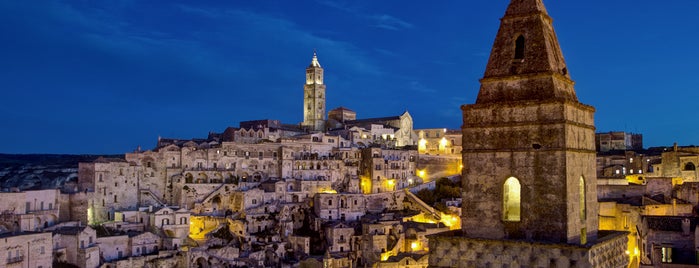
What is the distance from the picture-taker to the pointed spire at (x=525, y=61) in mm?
13977

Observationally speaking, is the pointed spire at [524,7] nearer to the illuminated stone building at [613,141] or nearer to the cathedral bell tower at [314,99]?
the illuminated stone building at [613,141]

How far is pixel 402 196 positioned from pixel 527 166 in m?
52.2

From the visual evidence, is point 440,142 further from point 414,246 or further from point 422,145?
point 414,246

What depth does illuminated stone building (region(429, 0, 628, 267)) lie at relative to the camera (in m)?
13.4

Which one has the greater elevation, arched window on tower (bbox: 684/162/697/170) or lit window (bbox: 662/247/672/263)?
arched window on tower (bbox: 684/162/697/170)

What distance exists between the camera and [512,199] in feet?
47.9

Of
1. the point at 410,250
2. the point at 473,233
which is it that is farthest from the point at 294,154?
the point at 473,233

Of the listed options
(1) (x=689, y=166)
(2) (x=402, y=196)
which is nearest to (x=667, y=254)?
(1) (x=689, y=166)

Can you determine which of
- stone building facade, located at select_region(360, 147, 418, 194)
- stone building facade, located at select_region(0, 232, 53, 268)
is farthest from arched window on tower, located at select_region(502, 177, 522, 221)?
stone building facade, located at select_region(360, 147, 418, 194)

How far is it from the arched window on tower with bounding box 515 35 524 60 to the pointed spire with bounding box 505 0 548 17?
608 millimetres

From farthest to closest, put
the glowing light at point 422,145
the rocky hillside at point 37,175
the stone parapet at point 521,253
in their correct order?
the glowing light at point 422,145 < the rocky hillside at point 37,175 < the stone parapet at point 521,253

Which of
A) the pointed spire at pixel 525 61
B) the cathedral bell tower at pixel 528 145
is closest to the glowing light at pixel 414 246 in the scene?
the cathedral bell tower at pixel 528 145

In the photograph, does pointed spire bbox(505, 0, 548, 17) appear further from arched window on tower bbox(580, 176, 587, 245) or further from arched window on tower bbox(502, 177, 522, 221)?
arched window on tower bbox(580, 176, 587, 245)

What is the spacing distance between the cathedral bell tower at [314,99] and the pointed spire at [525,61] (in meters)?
76.1
